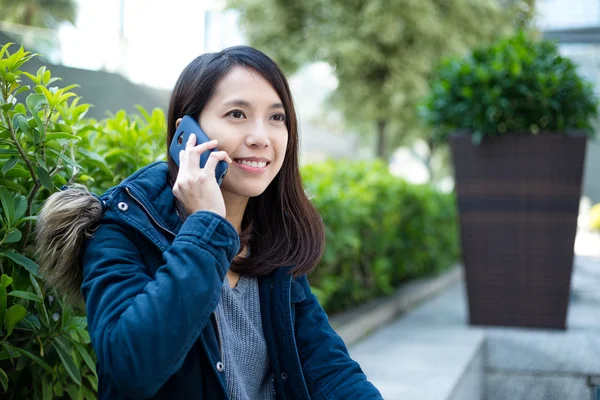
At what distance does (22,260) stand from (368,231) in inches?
154

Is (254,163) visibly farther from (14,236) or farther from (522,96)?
(522,96)

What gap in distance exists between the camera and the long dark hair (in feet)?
5.67

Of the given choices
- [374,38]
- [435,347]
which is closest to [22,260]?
[435,347]

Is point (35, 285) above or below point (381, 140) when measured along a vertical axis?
below

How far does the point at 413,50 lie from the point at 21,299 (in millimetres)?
11870

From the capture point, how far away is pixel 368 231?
17.8 ft

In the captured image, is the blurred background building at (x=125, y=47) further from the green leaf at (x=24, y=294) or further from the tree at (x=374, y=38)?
the tree at (x=374, y=38)

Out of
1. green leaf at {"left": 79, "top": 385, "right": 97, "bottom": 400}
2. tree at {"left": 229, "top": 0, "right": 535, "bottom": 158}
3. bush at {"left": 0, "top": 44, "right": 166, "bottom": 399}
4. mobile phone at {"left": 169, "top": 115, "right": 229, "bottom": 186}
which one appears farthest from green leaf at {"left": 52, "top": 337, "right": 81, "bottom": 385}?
tree at {"left": 229, "top": 0, "right": 535, "bottom": 158}

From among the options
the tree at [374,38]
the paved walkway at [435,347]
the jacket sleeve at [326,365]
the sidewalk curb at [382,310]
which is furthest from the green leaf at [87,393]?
the tree at [374,38]

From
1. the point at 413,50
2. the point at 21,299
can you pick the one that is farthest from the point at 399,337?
the point at 413,50

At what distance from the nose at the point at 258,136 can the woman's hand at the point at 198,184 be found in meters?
0.14

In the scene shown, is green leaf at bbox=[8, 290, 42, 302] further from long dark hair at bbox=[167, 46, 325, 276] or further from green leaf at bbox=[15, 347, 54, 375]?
long dark hair at bbox=[167, 46, 325, 276]

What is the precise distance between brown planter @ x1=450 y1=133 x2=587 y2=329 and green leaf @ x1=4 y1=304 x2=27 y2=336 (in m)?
3.63

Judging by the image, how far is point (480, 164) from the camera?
4730mm
